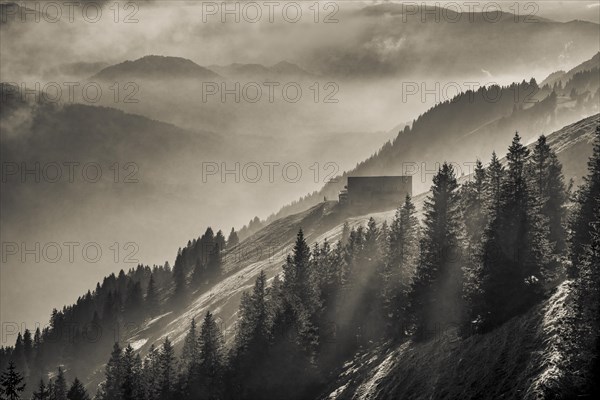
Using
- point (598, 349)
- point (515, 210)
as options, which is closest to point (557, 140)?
point (515, 210)

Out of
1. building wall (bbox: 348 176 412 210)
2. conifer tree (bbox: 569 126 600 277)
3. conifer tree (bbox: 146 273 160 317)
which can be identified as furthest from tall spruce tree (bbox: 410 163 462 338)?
conifer tree (bbox: 146 273 160 317)

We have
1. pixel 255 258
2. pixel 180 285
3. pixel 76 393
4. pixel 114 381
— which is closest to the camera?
pixel 76 393

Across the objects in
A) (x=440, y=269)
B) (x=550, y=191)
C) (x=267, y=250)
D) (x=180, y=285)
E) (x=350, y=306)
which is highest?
(x=550, y=191)

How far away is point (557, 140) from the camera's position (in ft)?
412

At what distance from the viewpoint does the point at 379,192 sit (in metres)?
168

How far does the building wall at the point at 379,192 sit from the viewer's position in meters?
168

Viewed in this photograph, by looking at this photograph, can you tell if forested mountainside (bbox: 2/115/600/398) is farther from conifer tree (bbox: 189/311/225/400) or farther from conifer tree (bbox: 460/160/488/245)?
conifer tree (bbox: 189/311/225/400)

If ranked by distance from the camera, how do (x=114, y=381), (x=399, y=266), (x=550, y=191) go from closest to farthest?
(x=550, y=191)
(x=399, y=266)
(x=114, y=381)

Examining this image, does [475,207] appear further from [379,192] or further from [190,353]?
[379,192]

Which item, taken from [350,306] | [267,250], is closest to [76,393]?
[350,306]

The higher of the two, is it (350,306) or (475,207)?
(475,207)

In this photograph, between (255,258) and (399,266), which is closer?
(399,266)

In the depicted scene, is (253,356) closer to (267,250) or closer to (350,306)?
(350,306)

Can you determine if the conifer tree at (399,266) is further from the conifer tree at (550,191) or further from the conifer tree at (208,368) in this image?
the conifer tree at (208,368)
